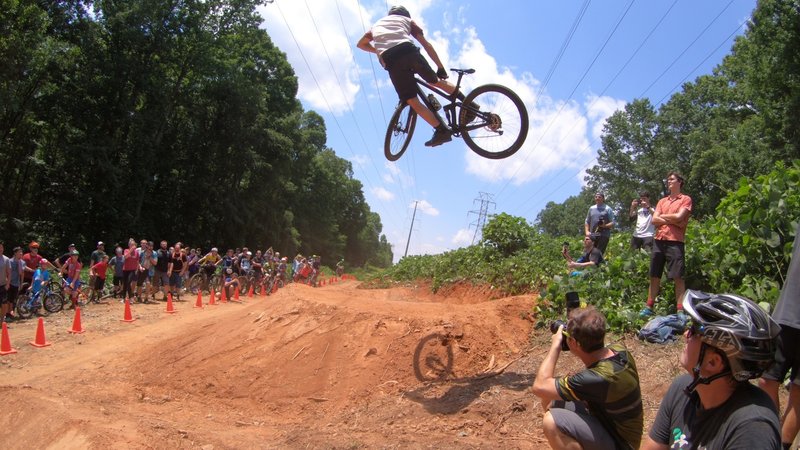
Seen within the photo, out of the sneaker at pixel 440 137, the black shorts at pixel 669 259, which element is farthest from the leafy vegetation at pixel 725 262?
the sneaker at pixel 440 137

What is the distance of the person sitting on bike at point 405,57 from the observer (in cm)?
705

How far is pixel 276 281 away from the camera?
23.8 m

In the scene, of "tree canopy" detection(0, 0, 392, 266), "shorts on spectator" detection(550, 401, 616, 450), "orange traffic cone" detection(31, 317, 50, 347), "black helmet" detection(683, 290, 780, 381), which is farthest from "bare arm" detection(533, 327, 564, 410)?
"tree canopy" detection(0, 0, 392, 266)

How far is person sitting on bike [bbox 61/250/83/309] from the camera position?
14136mm

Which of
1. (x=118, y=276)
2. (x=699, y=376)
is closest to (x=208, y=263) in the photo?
(x=118, y=276)

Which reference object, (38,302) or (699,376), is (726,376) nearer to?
(699,376)

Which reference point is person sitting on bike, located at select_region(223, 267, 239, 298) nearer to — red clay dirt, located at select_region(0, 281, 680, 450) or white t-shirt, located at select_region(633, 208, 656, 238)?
red clay dirt, located at select_region(0, 281, 680, 450)

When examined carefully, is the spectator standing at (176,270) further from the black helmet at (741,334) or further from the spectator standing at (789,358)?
the black helmet at (741,334)

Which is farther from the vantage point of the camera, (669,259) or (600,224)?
(600,224)

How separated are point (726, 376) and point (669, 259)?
4963mm

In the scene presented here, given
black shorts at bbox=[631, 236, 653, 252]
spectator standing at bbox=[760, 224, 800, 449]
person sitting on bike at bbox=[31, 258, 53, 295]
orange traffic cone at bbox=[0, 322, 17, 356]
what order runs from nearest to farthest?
spectator standing at bbox=[760, 224, 800, 449] < black shorts at bbox=[631, 236, 653, 252] < orange traffic cone at bbox=[0, 322, 17, 356] < person sitting on bike at bbox=[31, 258, 53, 295]

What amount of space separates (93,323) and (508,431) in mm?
11091

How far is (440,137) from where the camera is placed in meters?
7.56

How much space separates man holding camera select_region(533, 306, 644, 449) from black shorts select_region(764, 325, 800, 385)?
889 mm
